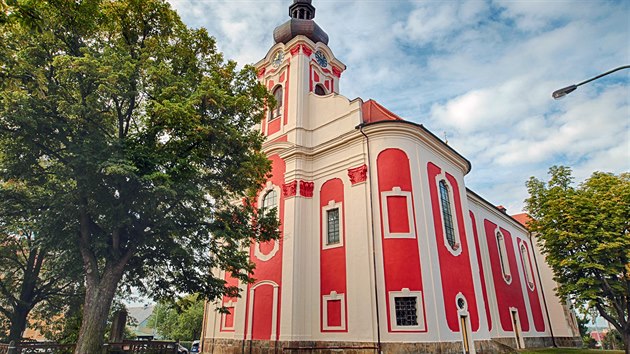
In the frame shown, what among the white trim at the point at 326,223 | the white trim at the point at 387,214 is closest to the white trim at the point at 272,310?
the white trim at the point at 326,223

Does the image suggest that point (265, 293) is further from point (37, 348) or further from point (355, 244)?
point (37, 348)

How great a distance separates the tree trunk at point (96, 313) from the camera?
29.7 ft

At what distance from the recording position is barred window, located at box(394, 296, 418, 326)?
13.4 m

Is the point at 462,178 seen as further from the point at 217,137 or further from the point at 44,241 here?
the point at 44,241

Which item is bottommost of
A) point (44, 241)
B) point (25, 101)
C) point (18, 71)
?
point (44, 241)

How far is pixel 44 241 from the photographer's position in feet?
32.6

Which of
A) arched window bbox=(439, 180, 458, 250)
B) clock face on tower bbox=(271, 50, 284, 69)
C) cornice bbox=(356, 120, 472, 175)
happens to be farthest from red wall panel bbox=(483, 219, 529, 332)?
clock face on tower bbox=(271, 50, 284, 69)

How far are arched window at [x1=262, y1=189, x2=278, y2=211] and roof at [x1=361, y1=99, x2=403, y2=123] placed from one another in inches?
230

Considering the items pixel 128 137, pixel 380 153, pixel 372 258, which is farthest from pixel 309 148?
pixel 128 137

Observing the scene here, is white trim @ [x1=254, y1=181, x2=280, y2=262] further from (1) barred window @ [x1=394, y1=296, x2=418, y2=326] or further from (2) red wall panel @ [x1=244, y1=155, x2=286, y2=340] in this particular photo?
(1) barred window @ [x1=394, y1=296, x2=418, y2=326]

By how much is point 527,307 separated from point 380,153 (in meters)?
17.7

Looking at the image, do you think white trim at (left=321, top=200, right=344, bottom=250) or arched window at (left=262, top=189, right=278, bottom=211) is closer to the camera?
white trim at (left=321, top=200, right=344, bottom=250)

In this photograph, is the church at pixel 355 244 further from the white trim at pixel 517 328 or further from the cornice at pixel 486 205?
the cornice at pixel 486 205

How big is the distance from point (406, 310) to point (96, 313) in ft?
32.8
